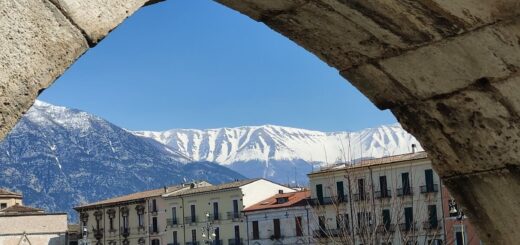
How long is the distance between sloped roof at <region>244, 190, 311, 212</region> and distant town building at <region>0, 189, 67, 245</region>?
20559mm

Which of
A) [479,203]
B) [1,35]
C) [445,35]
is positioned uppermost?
[445,35]

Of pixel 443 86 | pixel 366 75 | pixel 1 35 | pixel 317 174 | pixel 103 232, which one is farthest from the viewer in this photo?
pixel 103 232

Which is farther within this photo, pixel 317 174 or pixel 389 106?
pixel 317 174

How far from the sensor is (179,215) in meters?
57.4

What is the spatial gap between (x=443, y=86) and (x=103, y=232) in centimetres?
6224

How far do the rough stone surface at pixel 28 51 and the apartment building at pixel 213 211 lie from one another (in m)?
49.5

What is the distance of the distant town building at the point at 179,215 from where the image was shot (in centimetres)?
5353

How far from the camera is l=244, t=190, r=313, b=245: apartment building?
4862cm

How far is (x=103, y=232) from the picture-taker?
6312cm

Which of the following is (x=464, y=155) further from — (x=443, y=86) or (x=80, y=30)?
(x=80, y=30)

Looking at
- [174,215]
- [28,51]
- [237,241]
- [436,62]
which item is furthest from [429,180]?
[28,51]

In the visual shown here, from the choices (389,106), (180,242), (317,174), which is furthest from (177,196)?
(389,106)

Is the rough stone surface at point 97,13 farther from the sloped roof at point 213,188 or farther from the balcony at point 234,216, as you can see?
the sloped roof at point 213,188

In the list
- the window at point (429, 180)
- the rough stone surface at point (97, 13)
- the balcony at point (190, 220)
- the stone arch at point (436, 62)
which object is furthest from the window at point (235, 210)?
the rough stone surface at point (97, 13)
